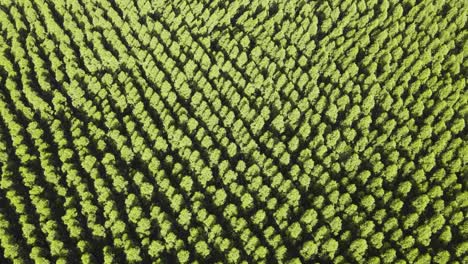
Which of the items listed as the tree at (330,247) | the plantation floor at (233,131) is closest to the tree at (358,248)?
the plantation floor at (233,131)

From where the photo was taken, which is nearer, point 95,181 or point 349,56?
point 95,181

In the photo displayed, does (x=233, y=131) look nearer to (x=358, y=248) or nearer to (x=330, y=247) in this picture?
(x=330, y=247)

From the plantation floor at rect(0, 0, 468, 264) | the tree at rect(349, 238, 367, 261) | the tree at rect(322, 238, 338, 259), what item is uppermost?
the plantation floor at rect(0, 0, 468, 264)

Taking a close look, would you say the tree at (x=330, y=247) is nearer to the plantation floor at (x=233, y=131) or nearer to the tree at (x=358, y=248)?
the plantation floor at (x=233, y=131)

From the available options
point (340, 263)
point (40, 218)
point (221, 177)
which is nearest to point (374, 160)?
point (340, 263)

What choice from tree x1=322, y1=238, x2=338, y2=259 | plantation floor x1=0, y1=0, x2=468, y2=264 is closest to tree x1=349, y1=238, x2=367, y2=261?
plantation floor x1=0, y1=0, x2=468, y2=264

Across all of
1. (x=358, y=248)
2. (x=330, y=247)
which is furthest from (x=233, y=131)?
(x=358, y=248)

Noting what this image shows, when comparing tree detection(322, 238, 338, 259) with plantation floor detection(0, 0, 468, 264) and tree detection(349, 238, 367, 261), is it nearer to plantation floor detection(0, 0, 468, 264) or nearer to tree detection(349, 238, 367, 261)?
plantation floor detection(0, 0, 468, 264)

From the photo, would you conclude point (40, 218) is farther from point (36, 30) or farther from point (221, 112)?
point (36, 30)
